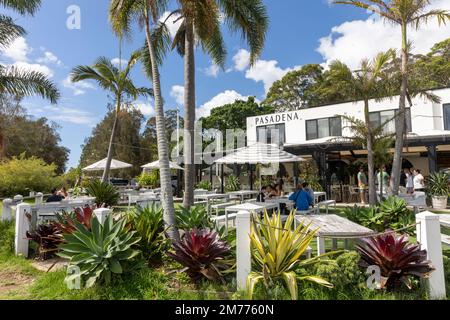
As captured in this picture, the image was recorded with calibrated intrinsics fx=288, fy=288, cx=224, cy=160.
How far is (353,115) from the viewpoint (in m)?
19.6

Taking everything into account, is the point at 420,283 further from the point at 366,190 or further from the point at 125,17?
the point at 366,190

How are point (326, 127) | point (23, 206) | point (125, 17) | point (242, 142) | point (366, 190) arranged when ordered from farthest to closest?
1. point (242, 142)
2. point (326, 127)
3. point (366, 190)
4. point (125, 17)
5. point (23, 206)

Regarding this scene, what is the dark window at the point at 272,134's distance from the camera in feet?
76.8

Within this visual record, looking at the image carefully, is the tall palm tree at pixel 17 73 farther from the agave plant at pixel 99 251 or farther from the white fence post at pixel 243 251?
the white fence post at pixel 243 251

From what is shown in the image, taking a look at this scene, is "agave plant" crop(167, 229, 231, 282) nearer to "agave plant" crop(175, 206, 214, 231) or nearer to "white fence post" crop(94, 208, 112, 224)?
"white fence post" crop(94, 208, 112, 224)

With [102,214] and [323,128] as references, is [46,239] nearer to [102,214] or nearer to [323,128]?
[102,214]

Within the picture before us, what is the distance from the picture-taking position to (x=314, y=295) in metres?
3.71

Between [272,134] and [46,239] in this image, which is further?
[272,134]

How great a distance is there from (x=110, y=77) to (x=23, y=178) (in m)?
9.95

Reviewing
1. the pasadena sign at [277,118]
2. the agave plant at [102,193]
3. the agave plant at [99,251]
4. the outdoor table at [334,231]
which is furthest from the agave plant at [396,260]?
the pasadena sign at [277,118]

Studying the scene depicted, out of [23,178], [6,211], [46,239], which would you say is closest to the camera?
[46,239]

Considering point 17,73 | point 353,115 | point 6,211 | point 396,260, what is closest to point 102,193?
point 6,211

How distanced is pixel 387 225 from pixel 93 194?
10929mm

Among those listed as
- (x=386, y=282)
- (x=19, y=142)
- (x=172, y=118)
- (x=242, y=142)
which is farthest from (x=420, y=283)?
(x=172, y=118)
